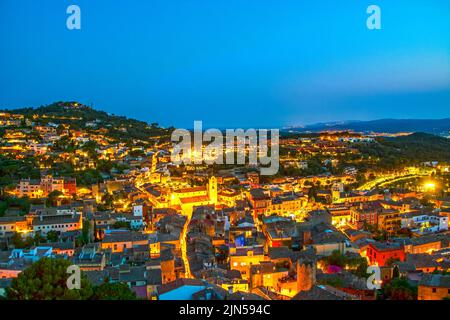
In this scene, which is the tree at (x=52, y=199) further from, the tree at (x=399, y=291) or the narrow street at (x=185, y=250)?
the tree at (x=399, y=291)

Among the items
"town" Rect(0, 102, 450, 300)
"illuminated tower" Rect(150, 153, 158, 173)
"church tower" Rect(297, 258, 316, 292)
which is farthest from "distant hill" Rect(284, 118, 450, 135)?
"church tower" Rect(297, 258, 316, 292)

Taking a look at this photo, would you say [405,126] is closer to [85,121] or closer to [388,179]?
[388,179]

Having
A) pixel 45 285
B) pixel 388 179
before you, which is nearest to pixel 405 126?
pixel 388 179

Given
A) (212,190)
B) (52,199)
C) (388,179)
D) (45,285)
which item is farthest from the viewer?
(388,179)
